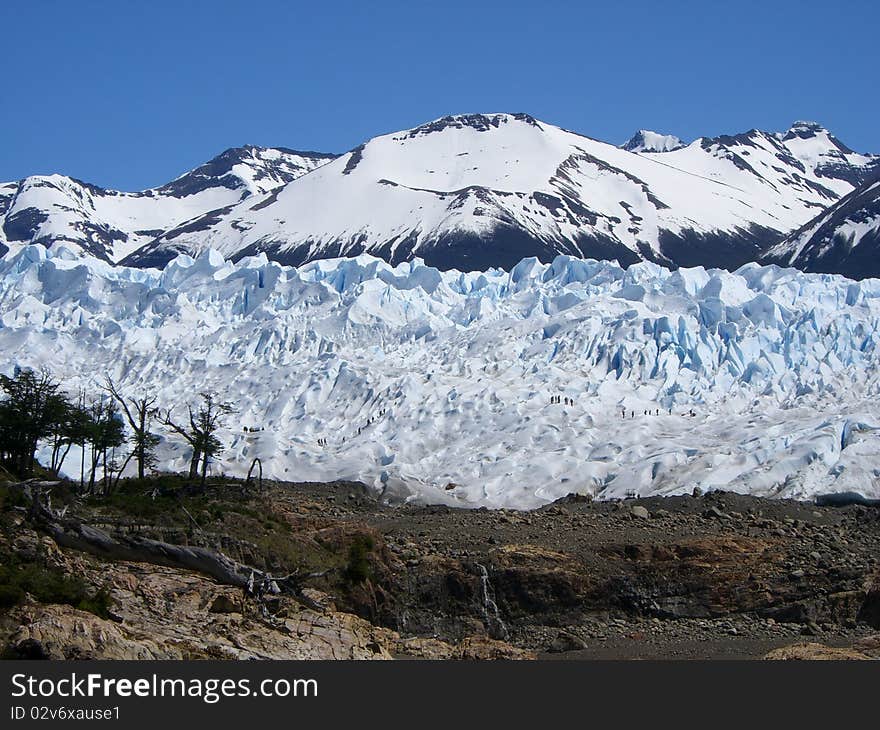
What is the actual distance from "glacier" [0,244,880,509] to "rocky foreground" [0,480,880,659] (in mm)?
4202

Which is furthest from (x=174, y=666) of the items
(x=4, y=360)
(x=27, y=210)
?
(x=27, y=210)

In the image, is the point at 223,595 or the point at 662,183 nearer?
the point at 223,595

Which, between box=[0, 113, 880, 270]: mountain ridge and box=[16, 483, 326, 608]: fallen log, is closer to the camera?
box=[16, 483, 326, 608]: fallen log

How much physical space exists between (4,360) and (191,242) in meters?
91.3

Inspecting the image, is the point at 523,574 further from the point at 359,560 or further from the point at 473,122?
the point at 473,122

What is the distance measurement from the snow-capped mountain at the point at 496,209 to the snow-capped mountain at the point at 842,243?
811 cm

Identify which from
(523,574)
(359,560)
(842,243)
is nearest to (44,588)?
(359,560)

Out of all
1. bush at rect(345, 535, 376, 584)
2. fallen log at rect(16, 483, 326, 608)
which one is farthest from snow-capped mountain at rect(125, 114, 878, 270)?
fallen log at rect(16, 483, 326, 608)

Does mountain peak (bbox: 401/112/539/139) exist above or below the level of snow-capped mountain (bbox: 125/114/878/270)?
above

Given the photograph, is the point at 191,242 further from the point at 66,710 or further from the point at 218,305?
the point at 66,710

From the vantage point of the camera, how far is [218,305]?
66.9 meters

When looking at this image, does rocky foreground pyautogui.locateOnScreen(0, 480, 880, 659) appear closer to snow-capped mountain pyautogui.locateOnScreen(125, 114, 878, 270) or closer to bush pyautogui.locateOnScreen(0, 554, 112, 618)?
bush pyautogui.locateOnScreen(0, 554, 112, 618)

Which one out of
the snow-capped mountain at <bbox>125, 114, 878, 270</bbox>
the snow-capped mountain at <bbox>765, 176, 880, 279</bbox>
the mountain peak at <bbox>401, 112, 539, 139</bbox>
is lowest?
the snow-capped mountain at <bbox>765, 176, 880, 279</bbox>

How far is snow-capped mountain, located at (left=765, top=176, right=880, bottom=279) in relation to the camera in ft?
378
